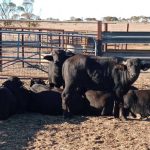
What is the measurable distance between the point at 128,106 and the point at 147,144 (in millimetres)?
1901

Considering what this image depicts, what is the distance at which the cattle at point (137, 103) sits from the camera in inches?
342

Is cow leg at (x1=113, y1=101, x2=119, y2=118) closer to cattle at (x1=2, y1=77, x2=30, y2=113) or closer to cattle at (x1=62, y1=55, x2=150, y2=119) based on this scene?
cattle at (x1=62, y1=55, x2=150, y2=119)

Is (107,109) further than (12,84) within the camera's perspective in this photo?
No

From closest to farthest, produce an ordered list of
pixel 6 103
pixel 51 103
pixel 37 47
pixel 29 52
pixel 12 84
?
pixel 6 103, pixel 51 103, pixel 12 84, pixel 37 47, pixel 29 52

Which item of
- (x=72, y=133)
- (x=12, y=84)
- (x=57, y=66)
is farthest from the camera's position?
(x=57, y=66)

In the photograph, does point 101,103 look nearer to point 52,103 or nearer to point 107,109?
point 107,109

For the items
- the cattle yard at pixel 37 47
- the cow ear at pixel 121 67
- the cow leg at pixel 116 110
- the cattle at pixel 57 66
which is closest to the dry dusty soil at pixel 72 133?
the cow leg at pixel 116 110

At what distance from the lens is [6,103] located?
8625mm

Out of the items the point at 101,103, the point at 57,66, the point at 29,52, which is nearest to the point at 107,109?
the point at 101,103

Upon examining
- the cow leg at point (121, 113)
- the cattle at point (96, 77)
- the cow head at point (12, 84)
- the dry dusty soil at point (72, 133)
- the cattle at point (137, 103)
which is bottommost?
the dry dusty soil at point (72, 133)

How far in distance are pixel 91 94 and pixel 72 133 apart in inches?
65.3

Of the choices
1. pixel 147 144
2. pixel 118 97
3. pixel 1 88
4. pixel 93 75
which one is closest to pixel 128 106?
pixel 118 97

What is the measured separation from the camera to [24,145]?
22.6 feet

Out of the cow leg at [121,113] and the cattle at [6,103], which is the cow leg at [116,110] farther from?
the cattle at [6,103]
